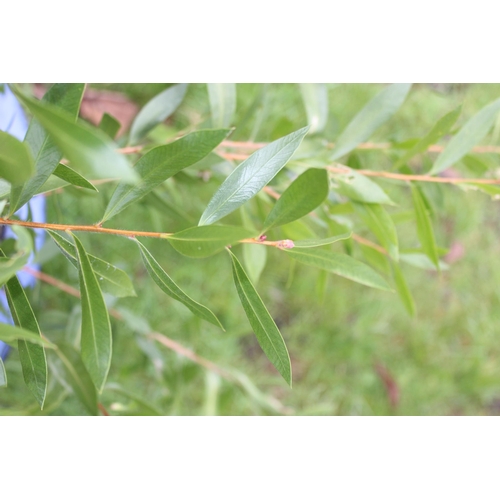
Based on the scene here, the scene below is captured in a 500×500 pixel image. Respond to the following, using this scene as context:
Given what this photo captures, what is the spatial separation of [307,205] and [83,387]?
0.58m

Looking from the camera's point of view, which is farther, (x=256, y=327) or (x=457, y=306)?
(x=457, y=306)

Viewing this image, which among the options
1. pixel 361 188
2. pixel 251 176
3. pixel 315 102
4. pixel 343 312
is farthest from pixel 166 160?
pixel 343 312

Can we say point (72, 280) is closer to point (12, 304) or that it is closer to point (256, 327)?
point (12, 304)

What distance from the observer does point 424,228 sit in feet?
2.92

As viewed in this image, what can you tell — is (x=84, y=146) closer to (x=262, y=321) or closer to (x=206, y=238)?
(x=206, y=238)

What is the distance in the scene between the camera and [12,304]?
2.09 ft

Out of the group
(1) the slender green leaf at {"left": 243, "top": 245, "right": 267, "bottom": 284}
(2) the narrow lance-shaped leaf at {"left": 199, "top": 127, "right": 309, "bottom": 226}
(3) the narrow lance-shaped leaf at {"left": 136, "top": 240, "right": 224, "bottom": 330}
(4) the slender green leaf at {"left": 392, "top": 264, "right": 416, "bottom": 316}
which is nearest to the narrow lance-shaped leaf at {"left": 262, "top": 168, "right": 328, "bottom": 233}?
(2) the narrow lance-shaped leaf at {"left": 199, "top": 127, "right": 309, "bottom": 226}

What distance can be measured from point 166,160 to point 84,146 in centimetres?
22

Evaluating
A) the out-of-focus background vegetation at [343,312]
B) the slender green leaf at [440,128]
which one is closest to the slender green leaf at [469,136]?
the slender green leaf at [440,128]

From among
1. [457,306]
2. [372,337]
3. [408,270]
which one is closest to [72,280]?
[372,337]

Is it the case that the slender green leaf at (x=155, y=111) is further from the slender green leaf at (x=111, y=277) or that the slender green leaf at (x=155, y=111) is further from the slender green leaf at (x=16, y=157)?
the slender green leaf at (x=16, y=157)

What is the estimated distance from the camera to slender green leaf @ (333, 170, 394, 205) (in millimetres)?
849

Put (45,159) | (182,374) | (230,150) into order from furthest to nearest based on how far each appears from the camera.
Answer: (182,374) → (230,150) → (45,159)

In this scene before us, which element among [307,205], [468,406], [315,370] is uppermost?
[307,205]
